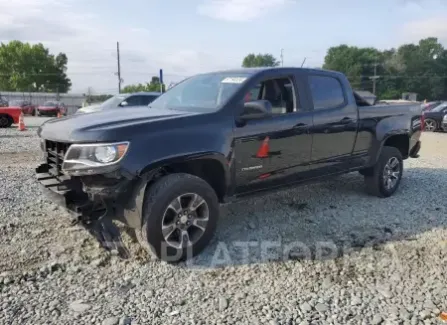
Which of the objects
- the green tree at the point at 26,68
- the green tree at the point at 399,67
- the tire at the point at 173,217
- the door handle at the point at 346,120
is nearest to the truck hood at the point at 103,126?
the tire at the point at 173,217

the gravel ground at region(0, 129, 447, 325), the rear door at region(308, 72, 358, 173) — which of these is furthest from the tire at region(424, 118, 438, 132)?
the rear door at region(308, 72, 358, 173)

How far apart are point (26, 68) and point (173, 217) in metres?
76.3

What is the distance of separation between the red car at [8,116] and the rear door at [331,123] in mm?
16328

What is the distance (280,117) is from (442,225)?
2.34 meters

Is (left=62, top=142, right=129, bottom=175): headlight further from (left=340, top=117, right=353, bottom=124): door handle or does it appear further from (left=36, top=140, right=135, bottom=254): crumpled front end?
(left=340, top=117, right=353, bottom=124): door handle

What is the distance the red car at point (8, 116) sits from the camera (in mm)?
18125

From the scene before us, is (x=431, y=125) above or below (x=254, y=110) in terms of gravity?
below

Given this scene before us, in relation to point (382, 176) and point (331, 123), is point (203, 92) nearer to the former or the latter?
point (331, 123)

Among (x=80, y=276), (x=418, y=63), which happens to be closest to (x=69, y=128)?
(x=80, y=276)

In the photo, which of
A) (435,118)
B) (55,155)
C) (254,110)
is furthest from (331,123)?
(435,118)

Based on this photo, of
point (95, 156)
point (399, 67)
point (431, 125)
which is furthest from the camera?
point (399, 67)

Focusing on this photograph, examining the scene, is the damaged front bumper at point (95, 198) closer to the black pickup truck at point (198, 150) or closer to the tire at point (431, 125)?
the black pickup truck at point (198, 150)

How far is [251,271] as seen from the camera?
3.82m

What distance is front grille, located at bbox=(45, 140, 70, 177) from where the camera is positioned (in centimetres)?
387
